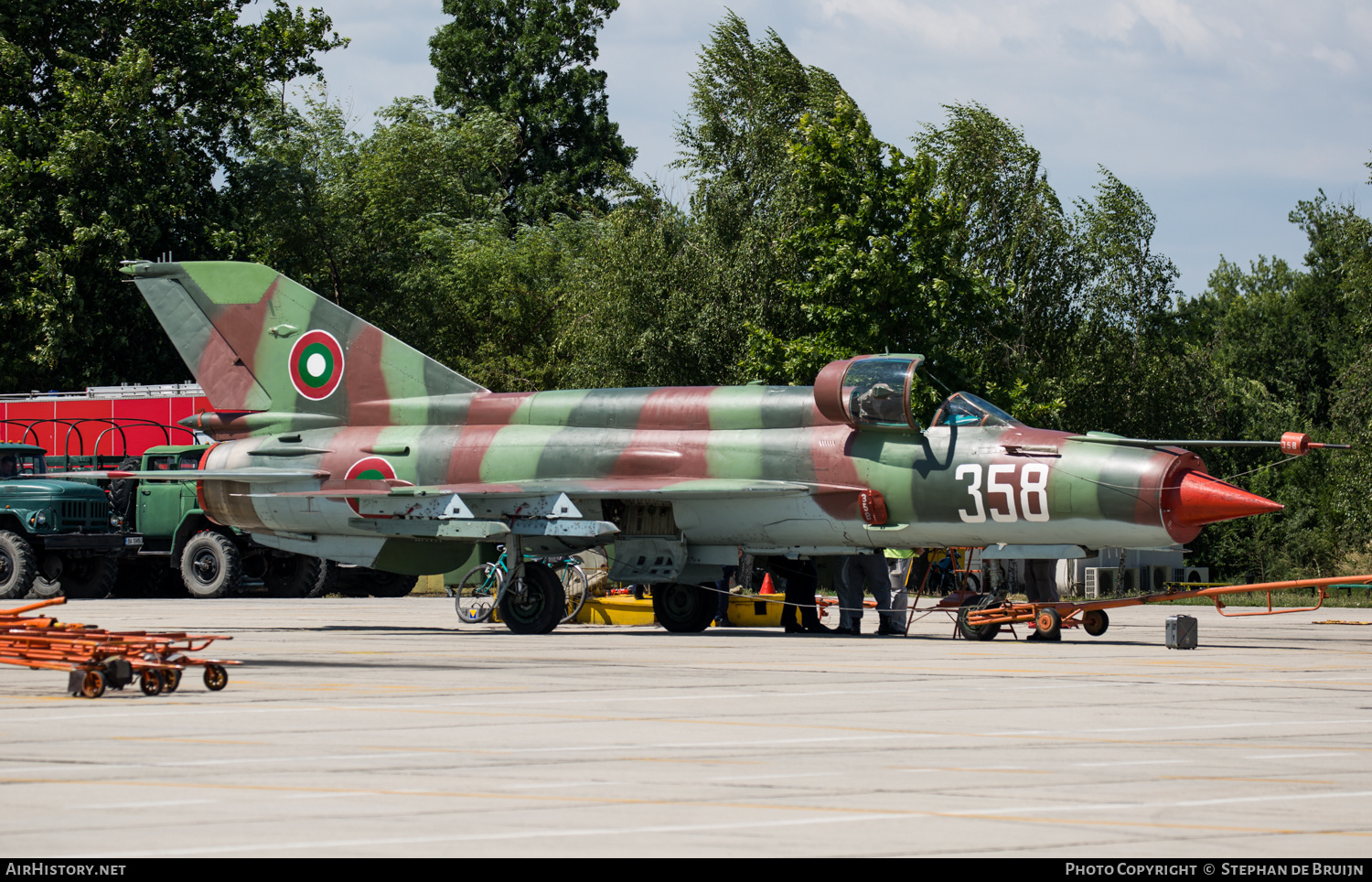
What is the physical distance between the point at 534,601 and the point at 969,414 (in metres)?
5.98

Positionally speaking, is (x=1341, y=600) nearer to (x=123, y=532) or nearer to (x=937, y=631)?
(x=937, y=631)

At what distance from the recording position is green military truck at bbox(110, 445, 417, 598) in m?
30.4

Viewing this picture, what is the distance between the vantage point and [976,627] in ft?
65.1

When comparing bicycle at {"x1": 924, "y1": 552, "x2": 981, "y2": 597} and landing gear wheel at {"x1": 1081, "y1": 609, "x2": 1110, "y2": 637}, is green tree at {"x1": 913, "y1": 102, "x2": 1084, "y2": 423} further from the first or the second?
landing gear wheel at {"x1": 1081, "y1": 609, "x2": 1110, "y2": 637}

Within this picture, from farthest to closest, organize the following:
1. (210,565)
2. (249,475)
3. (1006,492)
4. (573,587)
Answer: (210,565) → (573,587) → (249,475) → (1006,492)

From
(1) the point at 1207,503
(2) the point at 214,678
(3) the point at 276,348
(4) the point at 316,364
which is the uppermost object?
(3) the point at 276,348

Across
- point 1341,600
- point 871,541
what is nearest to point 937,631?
point 871,541

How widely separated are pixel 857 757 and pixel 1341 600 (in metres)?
32.3

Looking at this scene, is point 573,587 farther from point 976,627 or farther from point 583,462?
point 976,627

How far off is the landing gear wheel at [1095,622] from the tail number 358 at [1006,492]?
8.51ft

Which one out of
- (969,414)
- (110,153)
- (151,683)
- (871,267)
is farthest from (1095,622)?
(110,153)

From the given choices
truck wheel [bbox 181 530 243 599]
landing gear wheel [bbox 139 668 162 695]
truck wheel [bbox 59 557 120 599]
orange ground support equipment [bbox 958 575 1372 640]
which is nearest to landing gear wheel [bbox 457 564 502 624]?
orange ground support equipment [bbox 958 575 1372 640]

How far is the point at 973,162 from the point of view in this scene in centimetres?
4034

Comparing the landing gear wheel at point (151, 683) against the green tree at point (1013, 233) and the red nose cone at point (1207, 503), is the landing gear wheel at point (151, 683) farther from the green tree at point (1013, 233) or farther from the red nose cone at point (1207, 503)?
the green tree at point (1013, 233)
